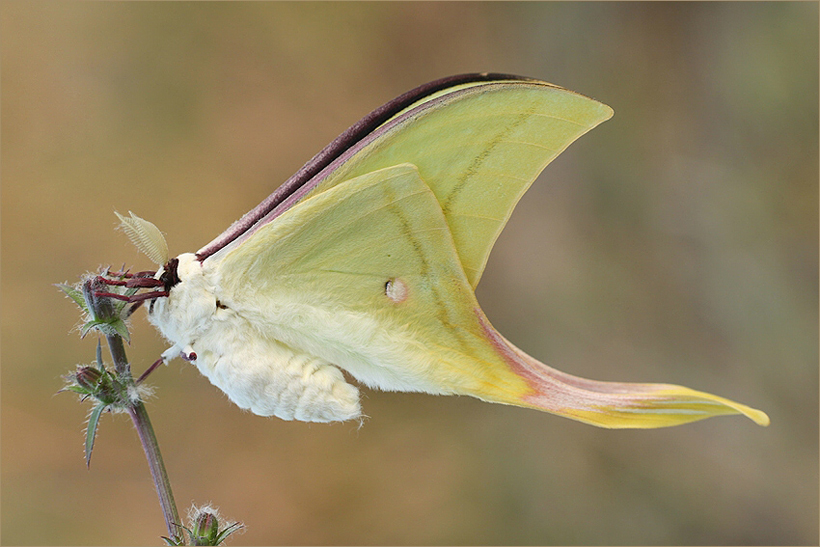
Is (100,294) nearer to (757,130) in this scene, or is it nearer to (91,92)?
(91,92)

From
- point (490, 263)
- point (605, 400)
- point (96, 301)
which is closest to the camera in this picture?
point (96, 301)

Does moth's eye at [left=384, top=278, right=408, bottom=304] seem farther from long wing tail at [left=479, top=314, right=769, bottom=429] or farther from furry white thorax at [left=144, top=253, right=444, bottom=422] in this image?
long wing tail at [left=479, top=314, right=769, bottom=429]

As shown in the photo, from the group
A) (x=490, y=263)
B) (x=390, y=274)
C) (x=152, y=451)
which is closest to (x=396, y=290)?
(x=390, y=274)

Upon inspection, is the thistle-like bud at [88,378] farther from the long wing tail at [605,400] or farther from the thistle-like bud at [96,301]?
the long wing tail at [605,400]

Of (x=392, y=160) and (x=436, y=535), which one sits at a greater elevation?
(x=392, y=160)

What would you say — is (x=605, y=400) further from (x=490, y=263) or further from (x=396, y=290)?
(x=490, y=263)

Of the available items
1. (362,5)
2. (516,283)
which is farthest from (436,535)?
(362,5)

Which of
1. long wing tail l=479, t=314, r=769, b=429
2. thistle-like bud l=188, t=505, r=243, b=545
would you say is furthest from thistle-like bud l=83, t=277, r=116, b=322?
long wing tail l=479, t=314, r=769, b=429
